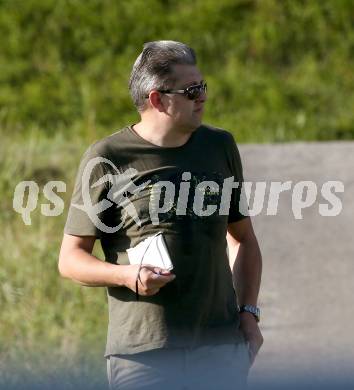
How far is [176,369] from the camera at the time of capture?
12.0 feet

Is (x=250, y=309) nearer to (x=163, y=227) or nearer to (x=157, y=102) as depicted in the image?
(x=163, y=227)

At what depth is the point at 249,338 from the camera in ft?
12.7

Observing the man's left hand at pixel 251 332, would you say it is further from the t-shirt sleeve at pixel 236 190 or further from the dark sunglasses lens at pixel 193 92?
the dark sunglasses lens at pixel 193 92

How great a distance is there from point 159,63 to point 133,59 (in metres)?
7.85

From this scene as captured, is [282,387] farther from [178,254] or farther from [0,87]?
[0,87]

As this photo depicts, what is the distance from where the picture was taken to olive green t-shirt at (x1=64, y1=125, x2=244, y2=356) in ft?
12.0

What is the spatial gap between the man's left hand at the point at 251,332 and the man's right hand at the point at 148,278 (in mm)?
425

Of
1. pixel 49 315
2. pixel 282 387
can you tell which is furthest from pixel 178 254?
pixel 49 315

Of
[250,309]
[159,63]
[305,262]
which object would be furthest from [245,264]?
[305,262]

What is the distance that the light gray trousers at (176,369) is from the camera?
12.0ft

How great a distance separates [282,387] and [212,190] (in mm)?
1358

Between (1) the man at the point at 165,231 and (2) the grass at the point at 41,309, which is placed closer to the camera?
(1) the man at the point at 165,231

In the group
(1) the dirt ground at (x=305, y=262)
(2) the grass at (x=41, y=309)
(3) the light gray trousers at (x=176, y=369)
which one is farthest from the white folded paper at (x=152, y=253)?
(1) the dirt ground at (x=305, y=262)

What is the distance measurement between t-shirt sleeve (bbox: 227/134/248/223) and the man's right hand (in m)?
0.44
